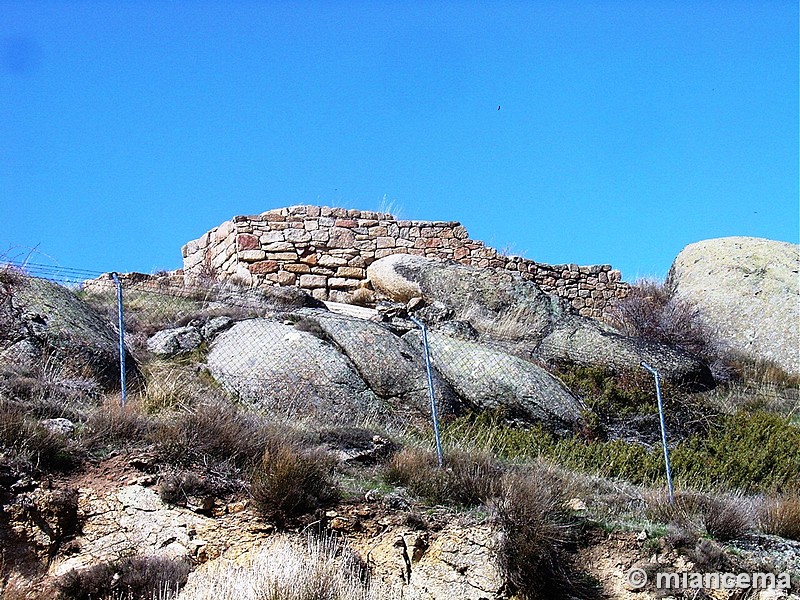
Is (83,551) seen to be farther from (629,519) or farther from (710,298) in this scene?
(710,298)

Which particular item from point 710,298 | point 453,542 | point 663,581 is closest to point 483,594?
point 453,542

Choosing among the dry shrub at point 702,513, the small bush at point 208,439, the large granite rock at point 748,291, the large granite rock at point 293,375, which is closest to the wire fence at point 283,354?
the large granite rock at point 293,375

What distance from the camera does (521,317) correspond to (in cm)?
1673

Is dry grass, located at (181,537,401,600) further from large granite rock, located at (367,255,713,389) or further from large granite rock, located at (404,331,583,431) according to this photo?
large granite rock, located at (367,255,713,389)

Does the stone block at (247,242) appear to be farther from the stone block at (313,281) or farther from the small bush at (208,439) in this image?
the small bush at (208,439)

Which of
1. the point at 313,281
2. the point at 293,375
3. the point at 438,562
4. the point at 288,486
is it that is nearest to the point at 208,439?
the point at 288,486

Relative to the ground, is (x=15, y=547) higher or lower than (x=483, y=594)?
higher

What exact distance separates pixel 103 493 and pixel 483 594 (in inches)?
136

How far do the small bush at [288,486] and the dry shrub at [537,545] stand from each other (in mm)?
1634

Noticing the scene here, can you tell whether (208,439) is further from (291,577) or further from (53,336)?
(53,336)

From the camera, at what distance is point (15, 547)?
26.3 ft

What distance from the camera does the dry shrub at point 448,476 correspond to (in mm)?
9266

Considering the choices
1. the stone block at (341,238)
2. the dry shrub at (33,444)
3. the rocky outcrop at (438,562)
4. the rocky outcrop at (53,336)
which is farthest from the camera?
the stone block at (341,238)

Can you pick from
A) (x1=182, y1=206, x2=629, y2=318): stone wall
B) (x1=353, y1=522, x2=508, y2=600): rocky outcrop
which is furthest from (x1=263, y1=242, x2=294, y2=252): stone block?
(x1=353, y1=522, x2=508, y2=600): rocky outcrop
